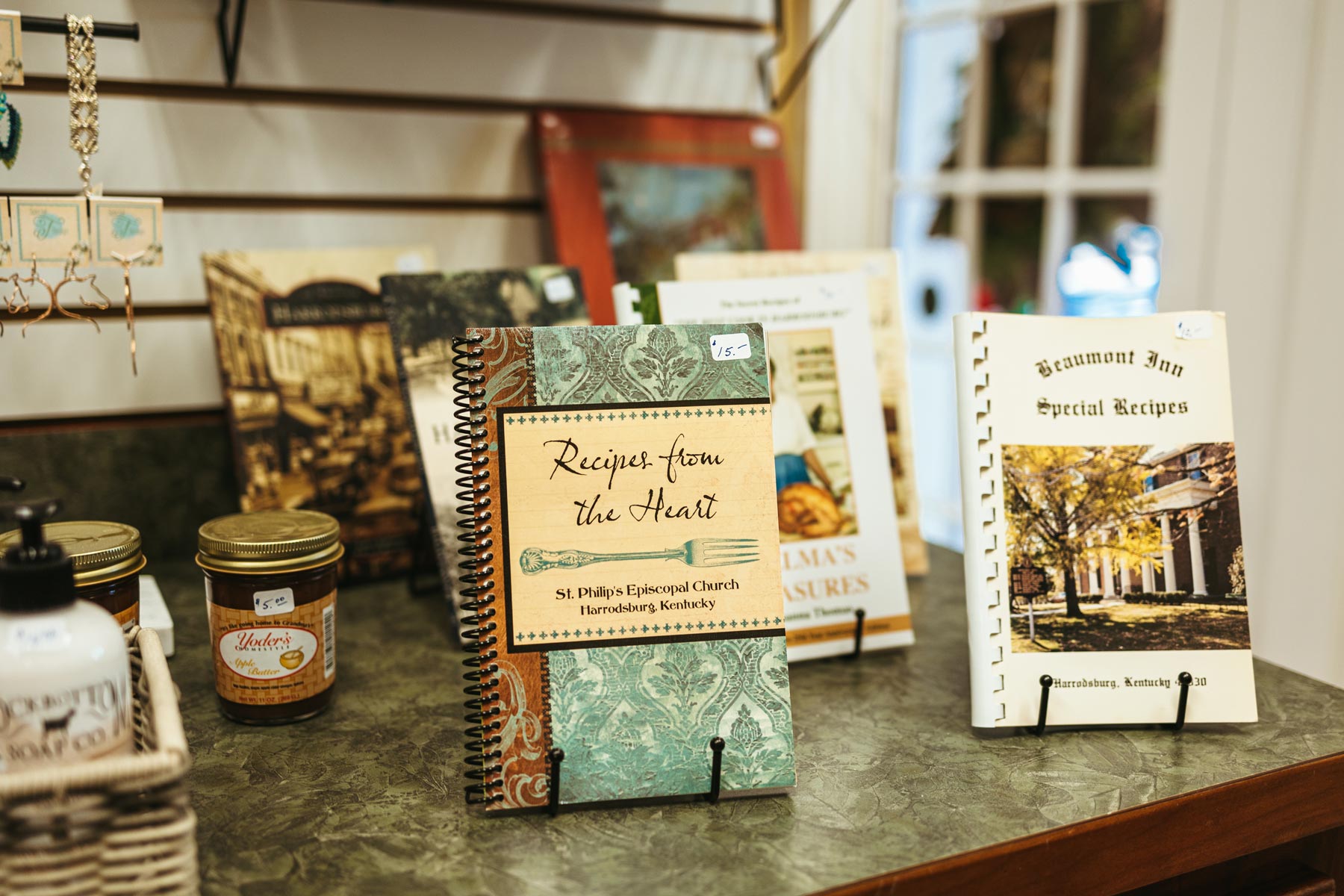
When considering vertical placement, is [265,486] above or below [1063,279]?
below

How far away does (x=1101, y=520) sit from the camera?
3.03ft

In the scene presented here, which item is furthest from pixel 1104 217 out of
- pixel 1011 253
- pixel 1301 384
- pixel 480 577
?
pixel 480 577

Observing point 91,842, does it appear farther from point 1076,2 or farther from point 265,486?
point 1076,2

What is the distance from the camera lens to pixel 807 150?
5.73ft

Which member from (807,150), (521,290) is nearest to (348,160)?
(521,290)

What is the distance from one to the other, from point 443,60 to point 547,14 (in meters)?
0.18

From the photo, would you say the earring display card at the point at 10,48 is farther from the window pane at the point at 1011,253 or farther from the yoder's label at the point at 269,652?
the window pane at the point at 1011,253

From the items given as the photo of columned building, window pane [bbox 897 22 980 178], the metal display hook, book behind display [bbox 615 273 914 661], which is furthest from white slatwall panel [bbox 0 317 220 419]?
window pane [bbox 897 22 980 178]

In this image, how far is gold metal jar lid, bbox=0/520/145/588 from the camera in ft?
2.72

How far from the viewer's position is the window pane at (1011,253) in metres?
2.22

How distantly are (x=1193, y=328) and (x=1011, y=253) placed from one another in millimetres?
1427

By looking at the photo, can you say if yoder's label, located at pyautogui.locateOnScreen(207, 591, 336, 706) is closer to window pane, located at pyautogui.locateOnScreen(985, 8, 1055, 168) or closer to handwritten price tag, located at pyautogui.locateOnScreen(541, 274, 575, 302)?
handwritten price tag, located at pyautogui.locateOnScreen(541, 274, 575, 302)

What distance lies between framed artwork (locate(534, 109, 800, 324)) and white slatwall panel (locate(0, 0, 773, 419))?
0.05 meters

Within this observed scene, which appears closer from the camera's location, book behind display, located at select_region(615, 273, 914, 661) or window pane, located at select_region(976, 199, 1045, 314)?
book behind display, located at select_region(615, 273, 914, 661)
